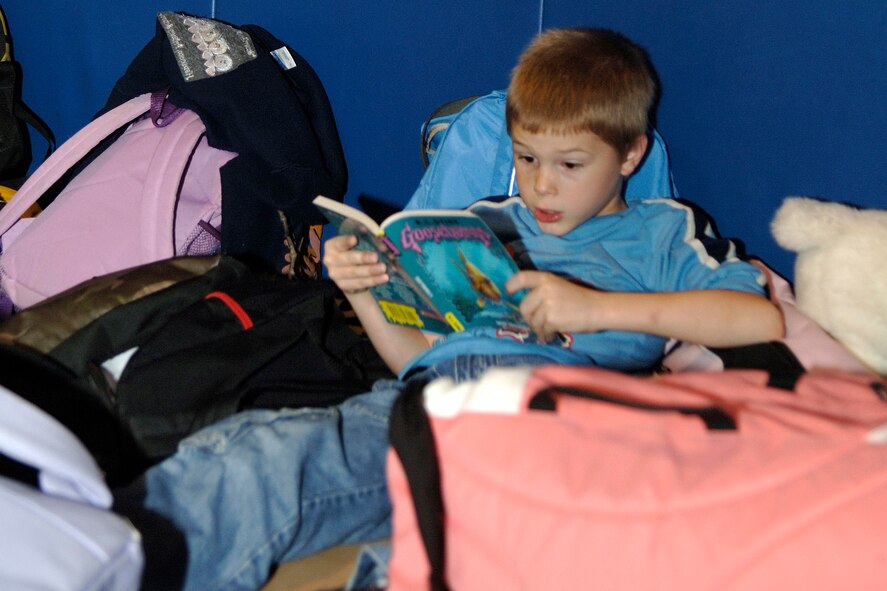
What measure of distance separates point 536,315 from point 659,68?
1.81ft

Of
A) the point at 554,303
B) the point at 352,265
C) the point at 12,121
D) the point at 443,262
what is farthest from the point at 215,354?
the point at 12,121

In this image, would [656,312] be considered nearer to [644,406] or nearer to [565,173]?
[565,173]

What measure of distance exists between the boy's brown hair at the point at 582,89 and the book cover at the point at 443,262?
222 millimetres

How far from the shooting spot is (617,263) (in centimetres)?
116

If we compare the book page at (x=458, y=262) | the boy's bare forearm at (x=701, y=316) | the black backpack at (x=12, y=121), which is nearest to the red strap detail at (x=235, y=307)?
the book page at (x=458, y=262)

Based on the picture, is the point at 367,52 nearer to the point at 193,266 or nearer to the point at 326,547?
the point at 193,266

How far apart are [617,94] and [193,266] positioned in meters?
0.64

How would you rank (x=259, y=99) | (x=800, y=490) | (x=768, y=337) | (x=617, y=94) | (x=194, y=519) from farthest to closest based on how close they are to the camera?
(x=259, y=99)
(x=617, y=94)
(x=768, y=337)
(x=194, y=519)
(x=800, y=490)

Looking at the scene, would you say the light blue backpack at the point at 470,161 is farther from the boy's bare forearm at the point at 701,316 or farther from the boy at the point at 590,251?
the boy's bare forearm at the point at 701,316

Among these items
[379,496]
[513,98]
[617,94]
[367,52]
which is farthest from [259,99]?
[379,496]

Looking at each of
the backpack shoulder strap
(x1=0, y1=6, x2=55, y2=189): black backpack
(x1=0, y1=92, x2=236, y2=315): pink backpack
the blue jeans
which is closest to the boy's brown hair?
the blue jeans

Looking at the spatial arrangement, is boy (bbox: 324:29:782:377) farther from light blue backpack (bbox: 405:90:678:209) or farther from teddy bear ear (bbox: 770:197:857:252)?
light blue backpack (bbox: 405:90:678:209)

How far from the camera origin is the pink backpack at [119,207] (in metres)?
1.44

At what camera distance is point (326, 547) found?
3.25ft
